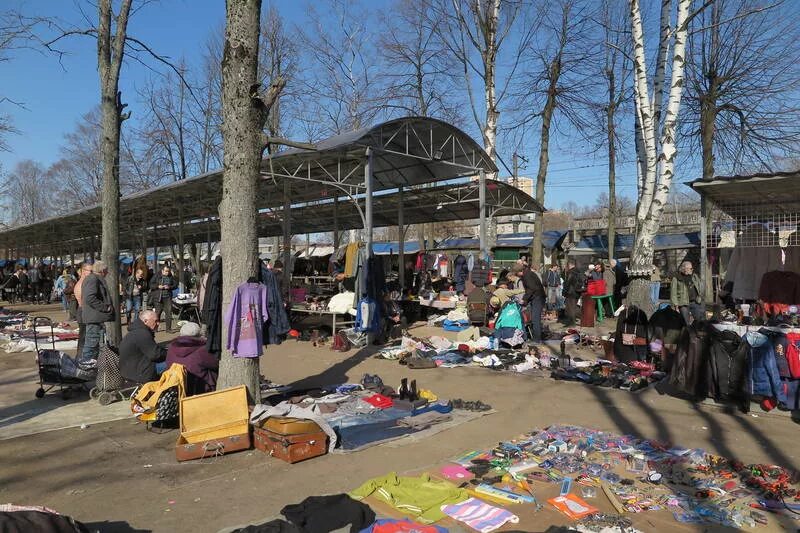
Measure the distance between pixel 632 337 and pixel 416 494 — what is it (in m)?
6.43

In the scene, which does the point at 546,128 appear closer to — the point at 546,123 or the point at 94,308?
the point at 546,123

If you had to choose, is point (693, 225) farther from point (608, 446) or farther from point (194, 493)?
point (194, 493)

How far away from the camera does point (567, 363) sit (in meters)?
9.55

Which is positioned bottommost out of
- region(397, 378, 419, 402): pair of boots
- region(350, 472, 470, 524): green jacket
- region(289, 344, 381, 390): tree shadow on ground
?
region(289, 344, 381, 390): tree shadow on ground

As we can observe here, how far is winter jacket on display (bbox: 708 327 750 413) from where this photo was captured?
7020 mm

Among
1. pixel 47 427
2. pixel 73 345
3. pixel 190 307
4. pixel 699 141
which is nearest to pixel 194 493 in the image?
pixel 47 427

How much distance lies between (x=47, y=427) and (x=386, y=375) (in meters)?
4.72

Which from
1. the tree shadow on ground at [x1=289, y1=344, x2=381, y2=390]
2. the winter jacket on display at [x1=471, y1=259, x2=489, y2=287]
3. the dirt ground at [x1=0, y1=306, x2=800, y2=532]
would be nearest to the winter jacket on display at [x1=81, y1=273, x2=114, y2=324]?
the dirt ground at [x1=0, y1=306, x2=800, y2=532]

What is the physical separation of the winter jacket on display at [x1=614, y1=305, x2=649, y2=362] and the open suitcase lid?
6.48m

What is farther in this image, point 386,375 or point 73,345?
point 73,345

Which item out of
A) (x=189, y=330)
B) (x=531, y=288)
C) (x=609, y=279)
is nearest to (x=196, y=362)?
(x=189, y=330)

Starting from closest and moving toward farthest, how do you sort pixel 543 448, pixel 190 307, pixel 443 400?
pixel 543 448
pixel 443 400
pixel 190 307

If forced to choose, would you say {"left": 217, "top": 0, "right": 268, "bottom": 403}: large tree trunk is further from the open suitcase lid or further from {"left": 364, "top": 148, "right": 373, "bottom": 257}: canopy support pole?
{"left": 364, "top": 148, "right": 373, "bottom": 257}: canopy support pole

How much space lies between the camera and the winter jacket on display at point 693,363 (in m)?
A: 7.36
